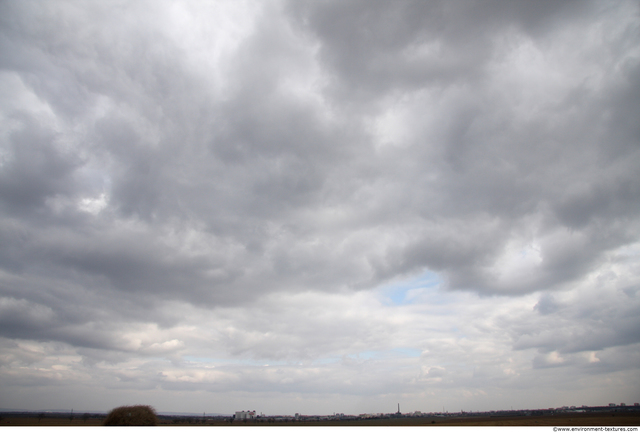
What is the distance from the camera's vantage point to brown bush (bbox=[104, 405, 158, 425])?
1828 inches

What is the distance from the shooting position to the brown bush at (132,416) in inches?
1828

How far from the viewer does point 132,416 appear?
46.8 m
